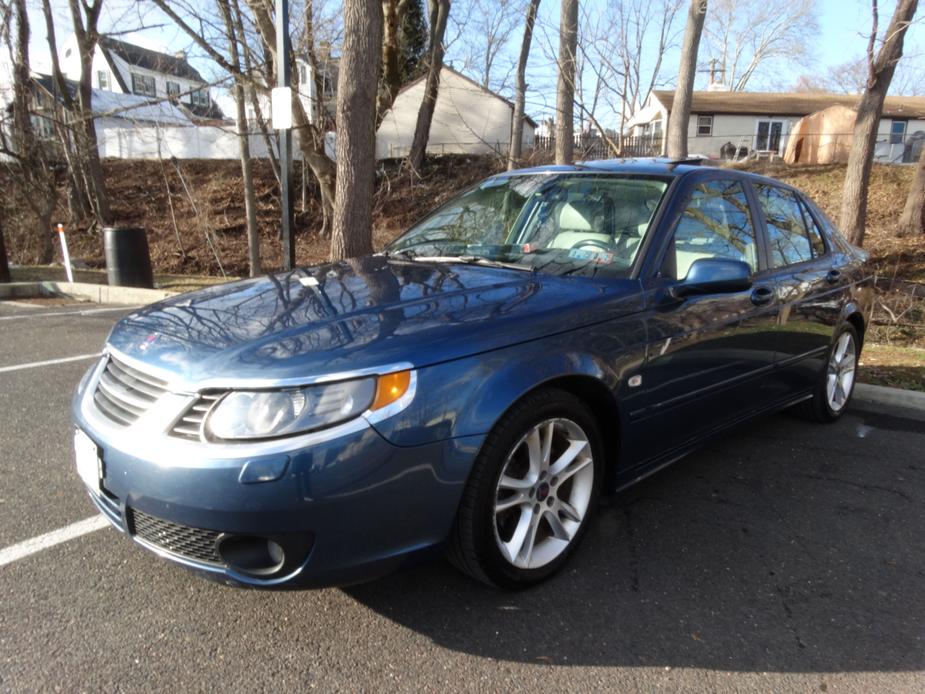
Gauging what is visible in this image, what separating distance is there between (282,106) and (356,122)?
102 centimetres

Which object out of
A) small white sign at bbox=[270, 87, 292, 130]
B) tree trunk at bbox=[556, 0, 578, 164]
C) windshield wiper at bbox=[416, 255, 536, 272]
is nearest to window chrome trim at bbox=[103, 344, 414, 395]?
windshield wiper at bbox=[416, 255, 536, 272]

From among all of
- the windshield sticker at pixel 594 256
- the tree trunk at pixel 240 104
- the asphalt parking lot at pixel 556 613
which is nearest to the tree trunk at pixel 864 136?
the asphalt parking lot at pixel 556 613

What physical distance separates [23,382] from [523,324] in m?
4.53

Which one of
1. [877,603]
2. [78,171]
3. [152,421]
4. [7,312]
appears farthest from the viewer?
[78,171]

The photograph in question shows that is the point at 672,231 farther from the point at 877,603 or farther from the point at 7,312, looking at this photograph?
the point at 7,312

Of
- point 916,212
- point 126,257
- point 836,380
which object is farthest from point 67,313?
point 916,212

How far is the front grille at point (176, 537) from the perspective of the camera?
2090mm

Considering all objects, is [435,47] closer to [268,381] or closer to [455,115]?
[455,115]

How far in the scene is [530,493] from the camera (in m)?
2.56

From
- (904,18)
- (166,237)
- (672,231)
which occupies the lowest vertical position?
(166,237)

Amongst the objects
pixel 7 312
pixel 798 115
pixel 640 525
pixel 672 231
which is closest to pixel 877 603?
pixel 640 525

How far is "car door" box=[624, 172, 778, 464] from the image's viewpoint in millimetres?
2947

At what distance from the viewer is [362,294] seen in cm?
274

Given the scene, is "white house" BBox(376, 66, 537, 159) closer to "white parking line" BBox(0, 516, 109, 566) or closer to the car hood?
the car hood
